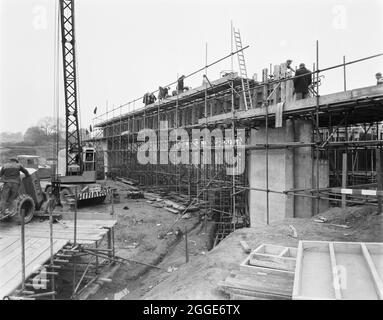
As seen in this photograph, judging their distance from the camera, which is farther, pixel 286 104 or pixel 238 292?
pixel 286 104

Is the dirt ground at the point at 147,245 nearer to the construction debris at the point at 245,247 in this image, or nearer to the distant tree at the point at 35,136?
the construction debris at the point at 245,247

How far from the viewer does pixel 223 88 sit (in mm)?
14742

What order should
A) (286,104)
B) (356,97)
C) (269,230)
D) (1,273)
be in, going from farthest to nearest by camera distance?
(286,104)
(269,230)
(356,97)
(1,273)

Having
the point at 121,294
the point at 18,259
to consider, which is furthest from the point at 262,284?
the point at 121,294

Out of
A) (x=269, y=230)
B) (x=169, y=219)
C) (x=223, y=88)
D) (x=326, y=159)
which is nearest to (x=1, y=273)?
(x=269, y=230)

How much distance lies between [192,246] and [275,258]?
7.55m

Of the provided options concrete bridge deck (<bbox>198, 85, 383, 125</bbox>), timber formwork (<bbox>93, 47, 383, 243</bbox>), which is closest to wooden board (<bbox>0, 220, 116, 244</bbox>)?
timber formwork (<bbox>93, 47, 383, 243</bbox>)

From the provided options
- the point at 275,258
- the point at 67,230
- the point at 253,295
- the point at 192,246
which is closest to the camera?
the point at 253,295

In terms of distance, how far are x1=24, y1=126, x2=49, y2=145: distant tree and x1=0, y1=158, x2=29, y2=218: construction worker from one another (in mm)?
56233

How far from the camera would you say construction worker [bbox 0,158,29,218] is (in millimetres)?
8938

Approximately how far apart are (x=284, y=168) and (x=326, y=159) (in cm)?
149

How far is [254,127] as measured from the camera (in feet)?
36.5

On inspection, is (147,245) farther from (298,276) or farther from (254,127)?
(298,276)
